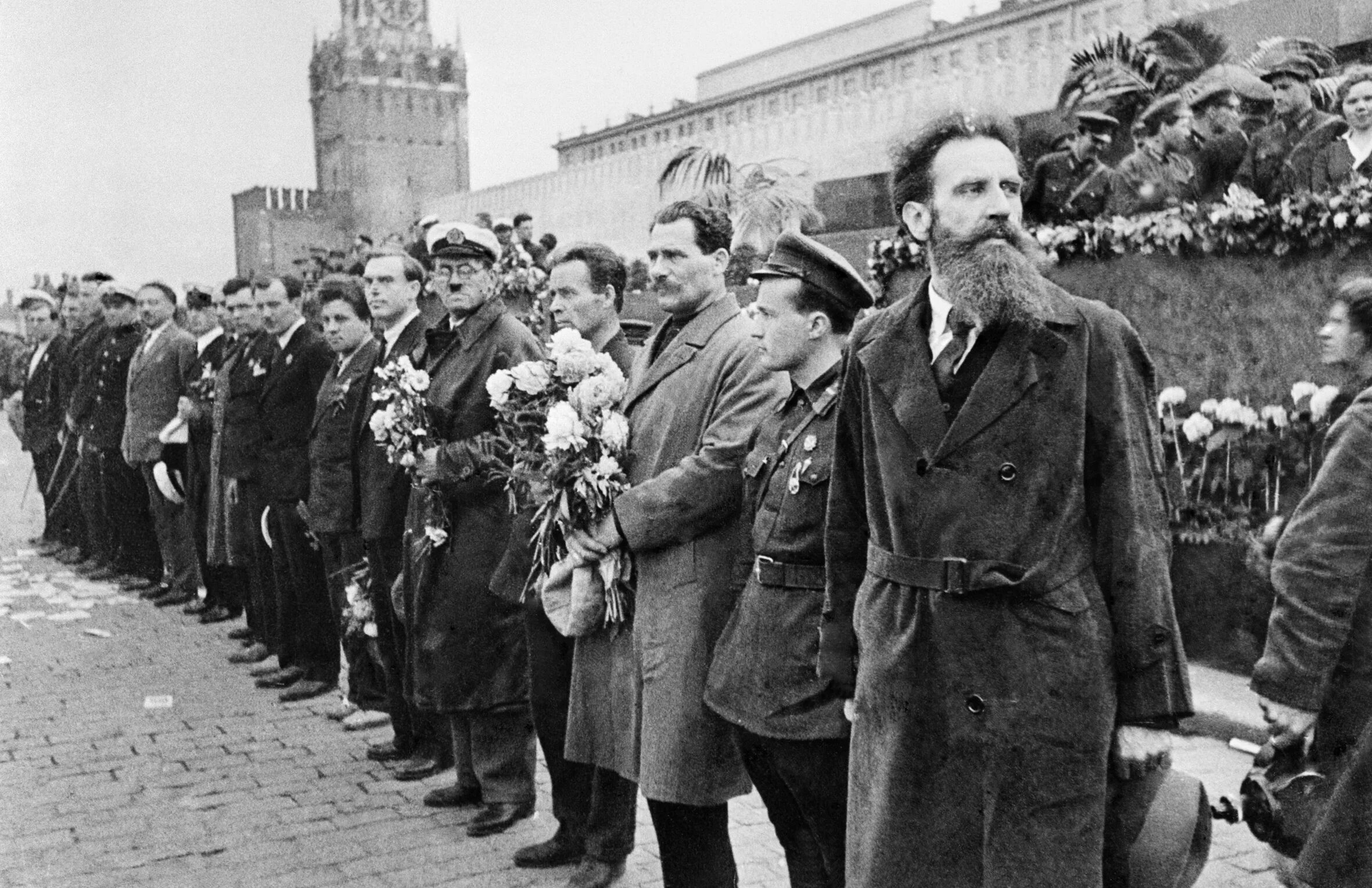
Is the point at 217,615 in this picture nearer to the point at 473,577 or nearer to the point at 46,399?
the point at 46,399

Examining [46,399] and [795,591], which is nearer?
[795,591]

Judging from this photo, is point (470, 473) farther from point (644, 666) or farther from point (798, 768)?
point (798, 768)

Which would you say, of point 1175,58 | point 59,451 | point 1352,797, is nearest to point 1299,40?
point 1175,58

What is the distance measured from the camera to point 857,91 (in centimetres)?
3064

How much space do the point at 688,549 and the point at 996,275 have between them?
1508 mm

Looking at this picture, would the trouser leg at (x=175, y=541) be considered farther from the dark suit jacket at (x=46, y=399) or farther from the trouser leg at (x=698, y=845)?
the trouser leg at (x=698, y=845)

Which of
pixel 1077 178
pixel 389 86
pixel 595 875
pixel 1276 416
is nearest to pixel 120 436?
pixel 389 86

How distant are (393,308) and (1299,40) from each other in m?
7.87

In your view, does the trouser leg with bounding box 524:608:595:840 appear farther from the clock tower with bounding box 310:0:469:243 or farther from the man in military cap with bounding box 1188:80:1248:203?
the man in military cap with bounding box 1188:80:1248:203

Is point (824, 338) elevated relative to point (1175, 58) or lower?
lower

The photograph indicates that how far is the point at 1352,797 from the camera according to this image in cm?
342

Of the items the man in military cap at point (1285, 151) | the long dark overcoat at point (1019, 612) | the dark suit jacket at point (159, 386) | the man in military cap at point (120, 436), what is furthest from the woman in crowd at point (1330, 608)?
the man in military cap at point (120, 436)

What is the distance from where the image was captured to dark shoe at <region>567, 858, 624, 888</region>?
14.7 feet

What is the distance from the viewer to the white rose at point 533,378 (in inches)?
172
